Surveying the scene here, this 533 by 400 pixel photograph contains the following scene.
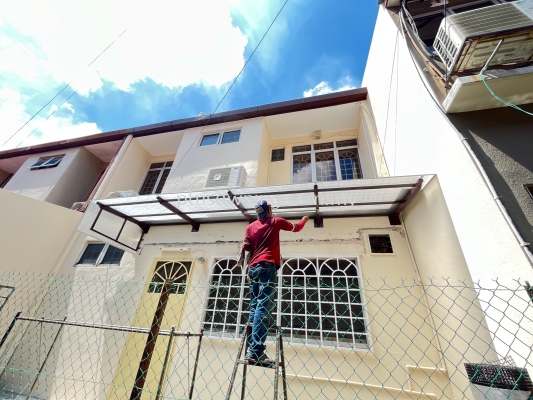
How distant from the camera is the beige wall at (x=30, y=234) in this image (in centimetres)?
441

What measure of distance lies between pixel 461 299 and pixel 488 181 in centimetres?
144

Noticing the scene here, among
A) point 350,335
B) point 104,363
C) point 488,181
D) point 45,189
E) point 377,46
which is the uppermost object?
point 377,46

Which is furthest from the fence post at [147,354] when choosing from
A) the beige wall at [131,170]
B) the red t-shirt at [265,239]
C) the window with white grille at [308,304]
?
the beige wall at [131,170]

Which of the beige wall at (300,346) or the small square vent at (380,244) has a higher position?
the small square vent at (380,244)

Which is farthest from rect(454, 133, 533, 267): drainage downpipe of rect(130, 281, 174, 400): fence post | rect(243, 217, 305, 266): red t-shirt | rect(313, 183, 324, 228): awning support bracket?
rect(130, 281, 174, 400): fence post

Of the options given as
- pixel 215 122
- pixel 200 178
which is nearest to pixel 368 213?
pixel 200 178

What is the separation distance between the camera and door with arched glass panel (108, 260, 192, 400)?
12.0ft

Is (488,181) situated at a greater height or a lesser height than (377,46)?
lesser

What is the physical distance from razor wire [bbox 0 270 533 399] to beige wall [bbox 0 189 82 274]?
0.33 meters

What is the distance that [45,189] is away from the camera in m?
6.46

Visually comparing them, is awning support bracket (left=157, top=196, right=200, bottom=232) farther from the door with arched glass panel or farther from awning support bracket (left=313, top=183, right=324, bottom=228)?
awning support bracket (left=313, top=183, right=324, bottom=228)

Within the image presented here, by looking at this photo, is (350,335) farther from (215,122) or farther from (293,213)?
(215,122)

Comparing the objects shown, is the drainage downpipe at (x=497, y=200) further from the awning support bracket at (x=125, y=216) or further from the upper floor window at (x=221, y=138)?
the awning support bracket at (x=125, y=216)

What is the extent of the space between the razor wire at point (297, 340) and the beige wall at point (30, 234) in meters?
0.33
